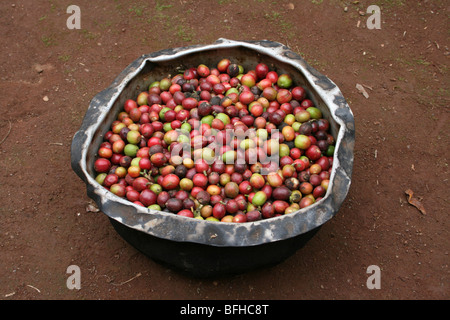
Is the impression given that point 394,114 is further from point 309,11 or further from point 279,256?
point 279,256

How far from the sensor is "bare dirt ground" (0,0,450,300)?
13.0 ft

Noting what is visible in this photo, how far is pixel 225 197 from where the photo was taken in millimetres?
3584

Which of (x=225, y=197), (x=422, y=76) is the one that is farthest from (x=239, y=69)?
(x=422, y=76)

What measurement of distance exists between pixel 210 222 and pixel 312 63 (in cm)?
395

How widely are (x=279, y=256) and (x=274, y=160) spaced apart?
94cm

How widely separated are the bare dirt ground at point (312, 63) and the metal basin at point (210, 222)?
91 centimetres

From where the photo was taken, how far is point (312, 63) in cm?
591
